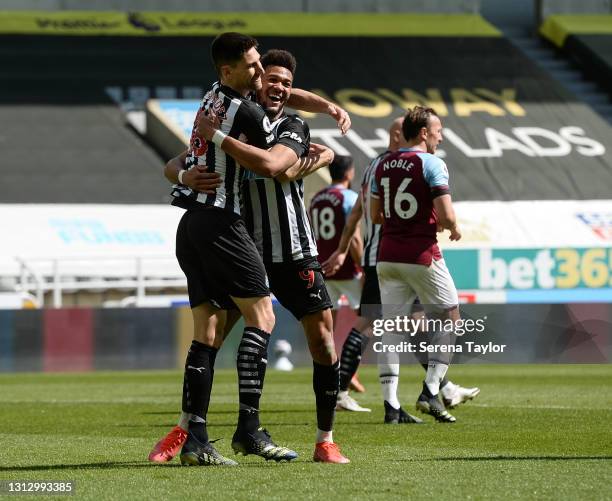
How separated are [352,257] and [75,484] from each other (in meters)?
6.24

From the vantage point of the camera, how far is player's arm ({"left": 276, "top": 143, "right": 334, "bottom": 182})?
621 centimetres

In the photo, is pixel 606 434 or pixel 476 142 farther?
pixel 476 142

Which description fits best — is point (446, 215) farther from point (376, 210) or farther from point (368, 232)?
point (368, 232)

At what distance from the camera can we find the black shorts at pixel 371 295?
9.89 metres

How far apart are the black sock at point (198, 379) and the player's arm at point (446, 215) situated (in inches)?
100

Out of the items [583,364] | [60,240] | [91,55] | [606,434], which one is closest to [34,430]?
[606,434]

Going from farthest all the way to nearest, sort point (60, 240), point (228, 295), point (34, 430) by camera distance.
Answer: point (60, 240), point (34, 430), point (228, 295)

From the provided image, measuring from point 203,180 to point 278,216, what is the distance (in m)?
0.41

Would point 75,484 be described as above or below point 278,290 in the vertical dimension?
below

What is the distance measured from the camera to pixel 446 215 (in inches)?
333

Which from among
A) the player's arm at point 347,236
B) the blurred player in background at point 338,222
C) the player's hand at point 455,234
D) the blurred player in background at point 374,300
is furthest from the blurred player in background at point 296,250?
the blurred player in background at point 338,222

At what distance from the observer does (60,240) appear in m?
24.5

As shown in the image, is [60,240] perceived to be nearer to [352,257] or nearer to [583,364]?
[583,364]

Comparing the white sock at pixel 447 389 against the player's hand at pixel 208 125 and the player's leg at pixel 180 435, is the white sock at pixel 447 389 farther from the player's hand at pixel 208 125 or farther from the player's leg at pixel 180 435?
the player's hand at pixel 208 125
